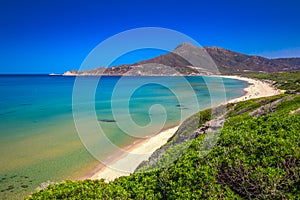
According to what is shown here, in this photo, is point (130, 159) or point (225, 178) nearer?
point (225, 178)

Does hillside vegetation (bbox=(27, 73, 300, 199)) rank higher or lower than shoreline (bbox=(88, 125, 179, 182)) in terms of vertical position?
A: higher

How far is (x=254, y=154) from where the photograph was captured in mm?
5902

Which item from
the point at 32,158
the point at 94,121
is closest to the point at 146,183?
the point at 32,158

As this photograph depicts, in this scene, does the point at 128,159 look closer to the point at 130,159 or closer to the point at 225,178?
the point at 130,159

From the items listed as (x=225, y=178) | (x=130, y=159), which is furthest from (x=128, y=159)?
(x=225, y=178)

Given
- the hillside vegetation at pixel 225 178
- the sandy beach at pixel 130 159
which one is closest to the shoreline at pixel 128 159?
the sandy beach at pixel 130 159

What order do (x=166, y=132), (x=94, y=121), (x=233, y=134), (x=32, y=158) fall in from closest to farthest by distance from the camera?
(x=233, y=134) → (x=32, y=158) → (x=166, y=132) → (x=94, y=121)

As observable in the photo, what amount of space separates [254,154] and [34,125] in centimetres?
3091

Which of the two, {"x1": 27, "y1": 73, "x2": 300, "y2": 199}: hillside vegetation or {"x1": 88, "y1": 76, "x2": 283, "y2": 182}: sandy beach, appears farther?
{"x1": 88, "y1": 76, "x2": 283, "y2": 182}: sandy beach

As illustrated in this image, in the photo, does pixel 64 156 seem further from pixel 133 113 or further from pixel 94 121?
pixel 133 113

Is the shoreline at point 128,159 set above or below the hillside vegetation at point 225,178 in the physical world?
below

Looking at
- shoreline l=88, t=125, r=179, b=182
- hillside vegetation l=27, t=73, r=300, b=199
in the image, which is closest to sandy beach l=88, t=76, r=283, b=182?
shoreline l=88, t=125, r=179, b=182

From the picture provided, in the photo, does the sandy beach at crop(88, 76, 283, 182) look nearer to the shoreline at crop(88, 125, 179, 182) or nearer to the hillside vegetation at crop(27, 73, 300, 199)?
the shoreline at crop(88, 125, 179, 182)

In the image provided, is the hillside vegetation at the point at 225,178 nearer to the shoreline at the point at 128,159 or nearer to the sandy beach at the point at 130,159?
the shoreline at the point at 128,159
